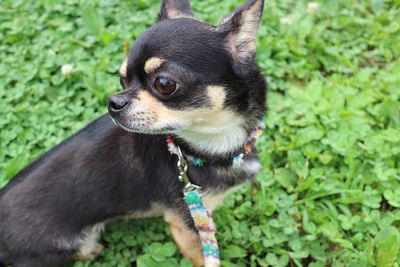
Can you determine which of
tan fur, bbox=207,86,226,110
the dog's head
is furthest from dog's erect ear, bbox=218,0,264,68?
tan fur, bbox=207,86,226,110

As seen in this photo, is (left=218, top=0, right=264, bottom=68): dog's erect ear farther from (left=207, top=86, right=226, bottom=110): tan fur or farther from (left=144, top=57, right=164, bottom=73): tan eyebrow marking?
(left=144, top=57, right=164, bottom=73): tan eyebrow marking

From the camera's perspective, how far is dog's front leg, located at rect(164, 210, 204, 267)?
2643mm

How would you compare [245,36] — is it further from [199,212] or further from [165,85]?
[199,212]

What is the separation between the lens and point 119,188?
2.55 meters

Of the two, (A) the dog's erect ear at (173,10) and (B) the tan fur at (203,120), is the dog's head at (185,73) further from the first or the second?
(A) the dog's erect ear at (173,10)

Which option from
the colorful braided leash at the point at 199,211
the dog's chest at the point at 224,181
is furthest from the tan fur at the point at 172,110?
the dog's chest at the point at 224,181

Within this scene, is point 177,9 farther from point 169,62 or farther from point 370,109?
point 370,109

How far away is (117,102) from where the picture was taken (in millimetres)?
2135

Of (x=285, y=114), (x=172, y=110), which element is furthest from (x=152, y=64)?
(x=285, y=114)

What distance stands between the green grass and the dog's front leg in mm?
73

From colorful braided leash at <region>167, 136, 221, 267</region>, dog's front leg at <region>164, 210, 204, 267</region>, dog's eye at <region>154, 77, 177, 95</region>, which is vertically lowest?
dog's front leg at <region>164, 210, 204, 267</region>

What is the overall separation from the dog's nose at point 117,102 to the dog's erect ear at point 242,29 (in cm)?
53

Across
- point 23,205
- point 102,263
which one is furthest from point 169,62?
point 102,263

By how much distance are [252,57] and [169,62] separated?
0.45 m
